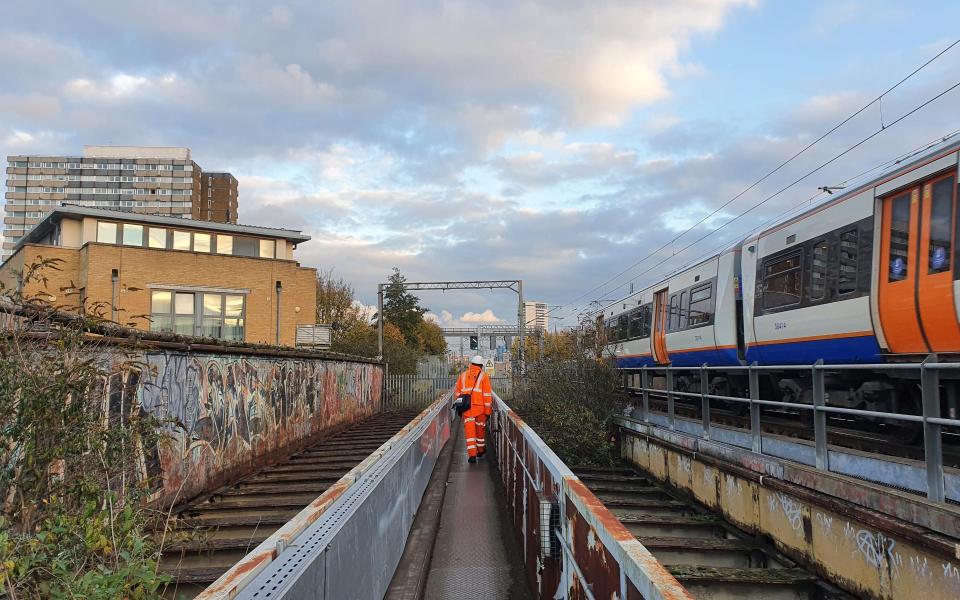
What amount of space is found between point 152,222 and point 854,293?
28.3 metres

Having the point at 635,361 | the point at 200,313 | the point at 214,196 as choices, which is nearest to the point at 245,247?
the point at 200,313

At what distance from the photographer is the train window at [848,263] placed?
29.5 ft

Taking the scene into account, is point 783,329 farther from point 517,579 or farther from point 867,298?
point 517,579

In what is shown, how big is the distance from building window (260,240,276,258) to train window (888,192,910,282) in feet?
92.1

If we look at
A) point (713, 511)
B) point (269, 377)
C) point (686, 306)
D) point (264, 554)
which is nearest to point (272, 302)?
point (269, 377)

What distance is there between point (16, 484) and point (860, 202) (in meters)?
9.73

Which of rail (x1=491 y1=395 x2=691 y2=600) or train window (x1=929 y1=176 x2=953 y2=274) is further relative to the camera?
train window (x1=929 y1=176 x2=953 y2=274)

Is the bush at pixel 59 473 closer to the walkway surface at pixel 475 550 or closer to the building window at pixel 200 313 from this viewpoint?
the walkway surface at pixel 475 550

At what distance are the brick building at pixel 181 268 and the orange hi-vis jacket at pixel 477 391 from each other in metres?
18.1

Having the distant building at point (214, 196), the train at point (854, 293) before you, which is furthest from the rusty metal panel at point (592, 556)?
the distant building at point (214, 196)

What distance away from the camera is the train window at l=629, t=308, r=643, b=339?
2000cm

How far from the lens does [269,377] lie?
40.8 ft

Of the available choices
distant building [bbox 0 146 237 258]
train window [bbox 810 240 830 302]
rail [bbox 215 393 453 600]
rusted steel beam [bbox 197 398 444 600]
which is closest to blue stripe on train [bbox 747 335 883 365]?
train window [bbox 810 240 830 302]

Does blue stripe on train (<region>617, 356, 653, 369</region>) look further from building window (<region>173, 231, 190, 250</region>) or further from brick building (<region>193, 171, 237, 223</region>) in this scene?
brick building (<region>193, 171, 237, 223</region>)
